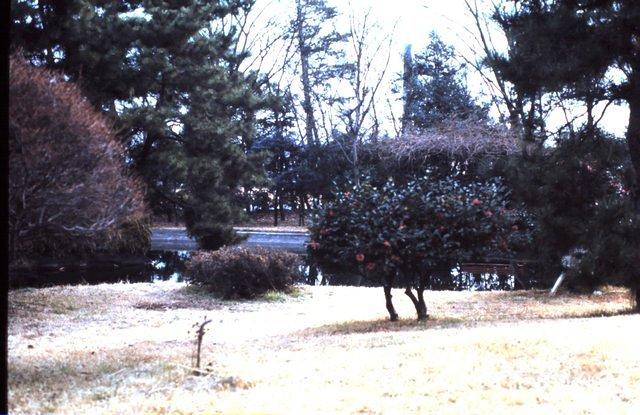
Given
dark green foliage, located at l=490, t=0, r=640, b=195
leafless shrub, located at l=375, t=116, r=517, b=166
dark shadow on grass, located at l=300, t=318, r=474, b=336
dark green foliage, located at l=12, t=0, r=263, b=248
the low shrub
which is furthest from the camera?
leafless shrub, located at l=375, t=116, r=517, b=166

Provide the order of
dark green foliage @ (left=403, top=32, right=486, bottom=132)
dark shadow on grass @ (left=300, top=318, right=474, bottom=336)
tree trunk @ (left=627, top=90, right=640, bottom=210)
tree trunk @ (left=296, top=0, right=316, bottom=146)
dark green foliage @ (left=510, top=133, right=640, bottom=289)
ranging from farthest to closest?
tree trunk @ (left=296, top=0, right=316, bottom=146) → dark green foliage @ (left=403, top=32, right=486, bottom=132) → tree trunk @ (left=627, top=90, right=640, bottom=210) → dark green foliage @ (left=510, top=133, right=640, bottom=289) → dark shadow on grass @ (left=300, top=318, right=474, bottom=336)

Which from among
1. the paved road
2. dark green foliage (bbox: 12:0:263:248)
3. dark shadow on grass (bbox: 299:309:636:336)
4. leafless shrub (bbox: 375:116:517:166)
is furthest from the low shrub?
leafless shrub (bbox: 375:116:517:166)

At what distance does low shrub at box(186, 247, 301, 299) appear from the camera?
1264 cm

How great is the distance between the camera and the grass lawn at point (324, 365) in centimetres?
413

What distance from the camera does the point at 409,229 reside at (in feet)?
28.8

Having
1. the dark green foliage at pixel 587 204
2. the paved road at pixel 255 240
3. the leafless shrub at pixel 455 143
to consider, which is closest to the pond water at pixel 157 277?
the paved road at pixel 255 240

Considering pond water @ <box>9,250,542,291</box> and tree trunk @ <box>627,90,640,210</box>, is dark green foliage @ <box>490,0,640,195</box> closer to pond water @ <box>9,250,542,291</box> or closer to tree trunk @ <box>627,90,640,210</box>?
tree trunk @ <box>627,90,640,210</box>

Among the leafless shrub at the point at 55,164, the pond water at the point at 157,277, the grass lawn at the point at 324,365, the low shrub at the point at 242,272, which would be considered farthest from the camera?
the pond water at the point at 157,277

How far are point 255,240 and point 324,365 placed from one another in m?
18.5

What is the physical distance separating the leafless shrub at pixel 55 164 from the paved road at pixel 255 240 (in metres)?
16.6

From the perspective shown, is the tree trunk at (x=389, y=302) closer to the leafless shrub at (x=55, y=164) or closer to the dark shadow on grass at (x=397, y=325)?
the dark shadow on grass at (x=397, y=325)

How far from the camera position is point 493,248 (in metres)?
9.24

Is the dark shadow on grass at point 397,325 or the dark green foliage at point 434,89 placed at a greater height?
the dark green foliage at point 434,89

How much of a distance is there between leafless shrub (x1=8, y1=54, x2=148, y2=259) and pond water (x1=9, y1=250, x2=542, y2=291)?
9513mm
